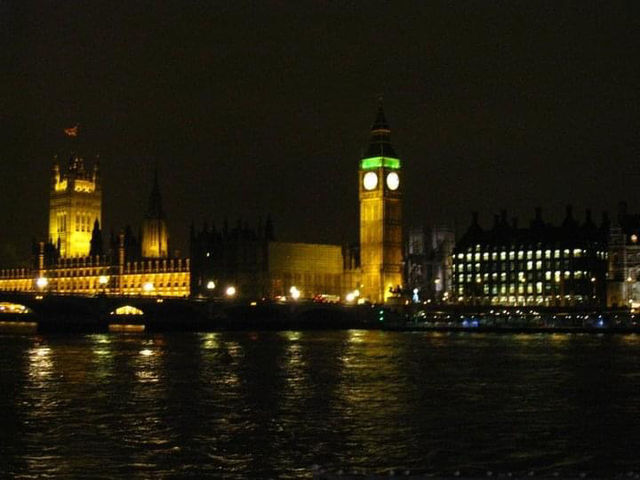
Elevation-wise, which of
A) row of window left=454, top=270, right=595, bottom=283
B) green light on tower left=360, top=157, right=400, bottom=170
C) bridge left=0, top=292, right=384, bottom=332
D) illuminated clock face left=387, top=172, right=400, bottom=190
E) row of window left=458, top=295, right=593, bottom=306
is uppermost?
green light on tower left=360, top=157, right=400, bottom=170

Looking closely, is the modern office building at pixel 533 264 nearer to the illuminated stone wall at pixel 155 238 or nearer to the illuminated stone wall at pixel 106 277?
the illuminated stone wall at pixel 106 277

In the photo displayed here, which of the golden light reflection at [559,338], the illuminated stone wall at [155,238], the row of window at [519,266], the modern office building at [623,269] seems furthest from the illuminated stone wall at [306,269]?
the golden light reflection at [559,338]

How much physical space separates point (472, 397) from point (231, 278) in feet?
359

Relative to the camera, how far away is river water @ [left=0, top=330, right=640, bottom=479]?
23.3 meters

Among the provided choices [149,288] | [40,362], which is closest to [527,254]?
[149,288]

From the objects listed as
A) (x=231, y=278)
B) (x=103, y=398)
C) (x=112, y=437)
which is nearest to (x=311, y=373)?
(x=103, y=398)

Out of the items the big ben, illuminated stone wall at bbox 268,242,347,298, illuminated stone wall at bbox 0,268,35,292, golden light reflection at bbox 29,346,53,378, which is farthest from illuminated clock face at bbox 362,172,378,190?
golden light reflection at bbox 29,346,53,378

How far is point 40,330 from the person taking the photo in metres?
108

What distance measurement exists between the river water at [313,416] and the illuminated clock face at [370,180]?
297ft

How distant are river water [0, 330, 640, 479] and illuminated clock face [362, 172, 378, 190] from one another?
297 ft

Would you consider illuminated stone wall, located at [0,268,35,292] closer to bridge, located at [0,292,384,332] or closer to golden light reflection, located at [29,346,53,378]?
bridge, located at [0,292,384,332]

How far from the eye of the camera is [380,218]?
147000 millimetres

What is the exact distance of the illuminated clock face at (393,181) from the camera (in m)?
149

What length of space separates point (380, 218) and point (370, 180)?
547 cm
